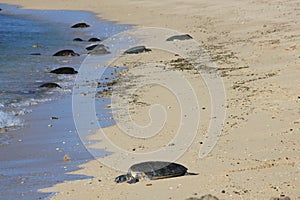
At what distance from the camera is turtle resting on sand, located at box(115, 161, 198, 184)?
230 inches

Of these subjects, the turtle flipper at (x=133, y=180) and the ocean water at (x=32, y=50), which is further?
the ocean water at (x=32, y=50)

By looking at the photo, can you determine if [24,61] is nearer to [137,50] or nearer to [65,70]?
[65,70]

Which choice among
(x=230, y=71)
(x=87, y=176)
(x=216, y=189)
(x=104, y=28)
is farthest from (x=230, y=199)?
(x=104, y=28)

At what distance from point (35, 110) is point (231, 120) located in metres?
3.53

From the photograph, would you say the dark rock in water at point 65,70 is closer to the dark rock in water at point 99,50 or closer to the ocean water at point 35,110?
the ocean water at point 35,110

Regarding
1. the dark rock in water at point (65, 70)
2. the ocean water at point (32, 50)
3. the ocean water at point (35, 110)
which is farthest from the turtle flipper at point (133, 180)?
the dark rock in water at point (65, 70)

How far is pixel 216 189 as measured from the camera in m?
5.39

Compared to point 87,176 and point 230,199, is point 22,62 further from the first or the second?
point 230,199

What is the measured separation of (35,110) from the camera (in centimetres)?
1016

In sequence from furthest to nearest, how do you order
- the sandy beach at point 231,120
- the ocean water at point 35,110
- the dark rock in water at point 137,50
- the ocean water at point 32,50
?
the dark rock in water at point 137,50 < the ocean water at point 32,50 < the ocean water at point 35,110 < the sandy beach at point 231,120

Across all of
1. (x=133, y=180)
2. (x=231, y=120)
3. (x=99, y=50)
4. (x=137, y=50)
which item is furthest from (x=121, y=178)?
(x=99, y=50)

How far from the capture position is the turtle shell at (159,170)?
5848 mm

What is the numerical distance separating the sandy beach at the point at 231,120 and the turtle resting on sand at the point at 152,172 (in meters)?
0.09

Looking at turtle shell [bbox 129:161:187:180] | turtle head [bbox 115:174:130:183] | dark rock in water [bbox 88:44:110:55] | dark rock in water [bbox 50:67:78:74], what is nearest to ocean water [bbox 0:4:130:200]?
dark rock in water [bbox 50:67:78:74]
